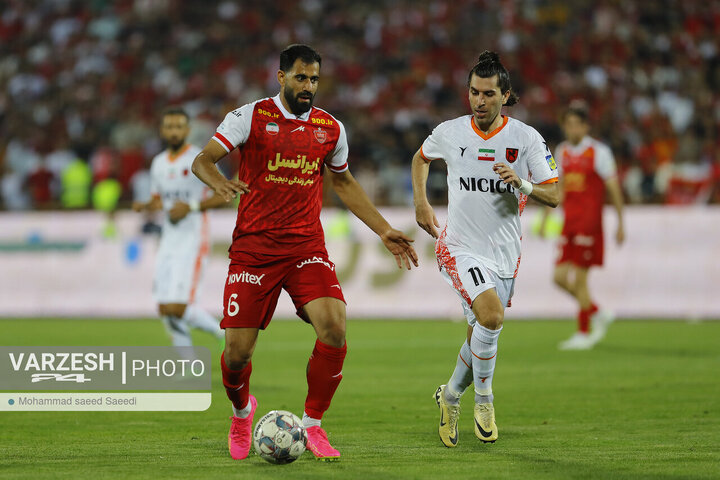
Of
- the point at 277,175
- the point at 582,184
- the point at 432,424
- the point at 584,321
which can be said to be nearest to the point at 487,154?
the point at 277,175

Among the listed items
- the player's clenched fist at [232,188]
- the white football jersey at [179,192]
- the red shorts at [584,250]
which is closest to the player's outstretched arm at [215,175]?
the player's clenched fist at [232,188]

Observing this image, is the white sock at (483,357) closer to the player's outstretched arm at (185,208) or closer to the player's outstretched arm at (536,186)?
the player's outstretched arm at (536,186)

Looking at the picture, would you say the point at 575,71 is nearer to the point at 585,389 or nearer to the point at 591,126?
the point at 591,126

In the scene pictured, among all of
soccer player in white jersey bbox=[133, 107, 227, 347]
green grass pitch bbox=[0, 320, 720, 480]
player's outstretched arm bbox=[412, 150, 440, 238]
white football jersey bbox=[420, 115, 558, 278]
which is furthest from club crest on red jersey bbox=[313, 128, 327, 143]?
soccer player in white jersey bbox=[133, 107, 227, 347]

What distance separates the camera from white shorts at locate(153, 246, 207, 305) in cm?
1160

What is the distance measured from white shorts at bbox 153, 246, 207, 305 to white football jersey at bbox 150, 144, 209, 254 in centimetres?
9

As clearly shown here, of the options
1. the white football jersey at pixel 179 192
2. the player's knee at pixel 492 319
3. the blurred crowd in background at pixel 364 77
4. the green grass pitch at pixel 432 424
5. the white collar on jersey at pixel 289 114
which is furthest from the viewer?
the blurred crowd in background at pixel 364 77

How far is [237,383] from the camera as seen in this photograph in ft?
23.5

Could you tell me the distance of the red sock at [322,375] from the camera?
7.01 metres

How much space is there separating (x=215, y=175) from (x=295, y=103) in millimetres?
759

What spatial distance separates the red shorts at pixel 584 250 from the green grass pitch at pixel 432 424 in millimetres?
1123

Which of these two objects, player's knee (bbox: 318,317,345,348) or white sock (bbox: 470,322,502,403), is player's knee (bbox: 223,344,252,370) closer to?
player's knee (bbox: 318,317,345,348)

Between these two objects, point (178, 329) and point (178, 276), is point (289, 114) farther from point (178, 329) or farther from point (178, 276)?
point (178, 329)

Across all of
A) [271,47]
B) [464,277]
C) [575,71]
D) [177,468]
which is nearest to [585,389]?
[464,277]
